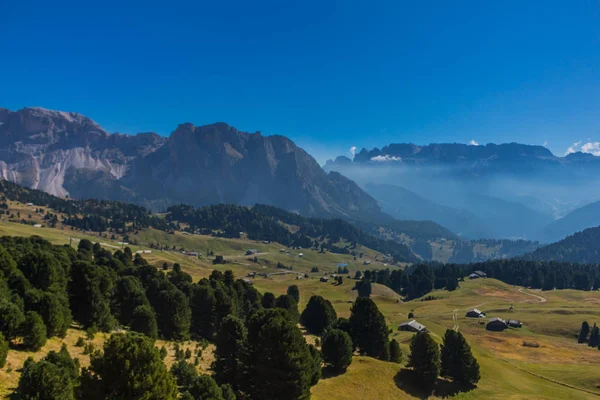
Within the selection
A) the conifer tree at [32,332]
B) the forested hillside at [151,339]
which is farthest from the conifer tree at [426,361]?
the conifer tree at [32,332]

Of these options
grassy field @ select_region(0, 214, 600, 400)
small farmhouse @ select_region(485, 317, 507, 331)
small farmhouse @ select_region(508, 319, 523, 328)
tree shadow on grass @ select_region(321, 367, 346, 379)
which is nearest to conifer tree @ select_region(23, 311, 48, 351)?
grassy field @ select_region(0, 214, 600, 400)

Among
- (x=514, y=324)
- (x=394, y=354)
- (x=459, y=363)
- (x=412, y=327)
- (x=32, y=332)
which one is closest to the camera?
(x=32, y=332)

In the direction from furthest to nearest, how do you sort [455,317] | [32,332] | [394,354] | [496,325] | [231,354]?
[455,317] < [496,325] < [394,354] < [231,354] < [32,332]

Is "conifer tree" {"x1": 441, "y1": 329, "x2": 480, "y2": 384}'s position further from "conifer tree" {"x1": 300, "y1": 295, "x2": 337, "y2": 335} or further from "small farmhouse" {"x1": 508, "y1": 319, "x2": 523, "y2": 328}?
"small farmhouse" {"x1": 508, "y1": 319, "x2": 523, "y2": 328}

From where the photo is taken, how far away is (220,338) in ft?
165

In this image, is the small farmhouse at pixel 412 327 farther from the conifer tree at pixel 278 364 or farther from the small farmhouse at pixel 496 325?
the conifer tree at pixel 278 364

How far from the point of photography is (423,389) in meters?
62.6

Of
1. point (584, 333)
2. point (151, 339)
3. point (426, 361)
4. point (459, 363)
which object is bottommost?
point (584, 333)

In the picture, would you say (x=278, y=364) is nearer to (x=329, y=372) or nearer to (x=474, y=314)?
(x=329, y=372)

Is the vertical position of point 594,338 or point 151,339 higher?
point 151,339

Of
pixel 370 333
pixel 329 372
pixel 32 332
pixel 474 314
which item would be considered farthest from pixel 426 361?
pixel 474 314

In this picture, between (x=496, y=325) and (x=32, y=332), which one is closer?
(x=32, y=332)

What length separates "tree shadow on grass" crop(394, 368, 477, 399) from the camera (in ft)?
199

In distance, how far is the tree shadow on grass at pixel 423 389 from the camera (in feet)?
199
